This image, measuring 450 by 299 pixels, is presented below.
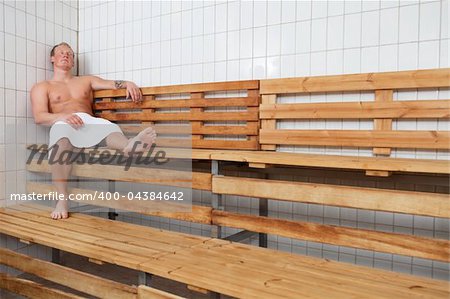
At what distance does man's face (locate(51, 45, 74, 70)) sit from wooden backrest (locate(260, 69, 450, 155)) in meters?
1.51

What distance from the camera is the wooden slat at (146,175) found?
2018mm

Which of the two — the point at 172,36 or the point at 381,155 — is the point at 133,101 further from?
the point at 381,155

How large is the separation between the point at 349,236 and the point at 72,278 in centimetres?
130

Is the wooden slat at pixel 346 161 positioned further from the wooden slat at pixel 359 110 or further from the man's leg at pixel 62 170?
the man's leg at pixel 62 170

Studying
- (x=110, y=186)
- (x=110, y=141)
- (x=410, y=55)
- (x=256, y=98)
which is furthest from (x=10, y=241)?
(x=410, y=55)

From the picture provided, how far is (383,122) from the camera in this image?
6.58ft

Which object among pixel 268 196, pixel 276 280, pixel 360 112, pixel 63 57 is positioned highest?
pixel 63 57

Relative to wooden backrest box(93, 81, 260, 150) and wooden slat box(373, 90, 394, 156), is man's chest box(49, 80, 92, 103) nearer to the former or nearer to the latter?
wooden backrest box(93, 81, 260, 150)

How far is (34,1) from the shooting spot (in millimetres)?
2887

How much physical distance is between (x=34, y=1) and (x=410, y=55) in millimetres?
2582

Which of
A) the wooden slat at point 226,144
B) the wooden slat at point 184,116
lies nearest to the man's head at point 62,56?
the wooden slat at point 184,116

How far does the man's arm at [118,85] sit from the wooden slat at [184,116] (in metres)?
0.13

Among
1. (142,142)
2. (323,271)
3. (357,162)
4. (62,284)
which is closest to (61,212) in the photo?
(62,284)

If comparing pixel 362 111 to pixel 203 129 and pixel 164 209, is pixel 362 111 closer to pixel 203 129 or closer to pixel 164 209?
pixel 203 129
